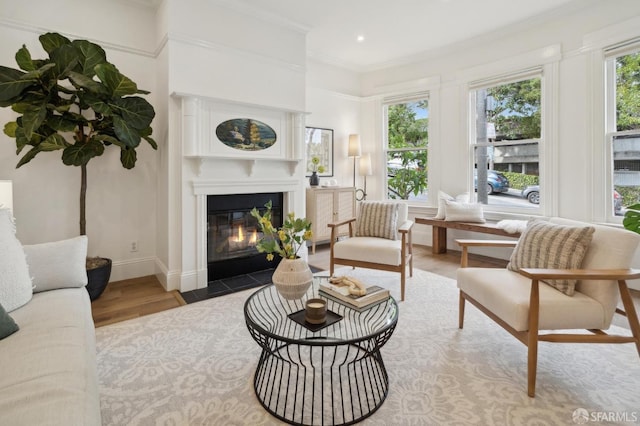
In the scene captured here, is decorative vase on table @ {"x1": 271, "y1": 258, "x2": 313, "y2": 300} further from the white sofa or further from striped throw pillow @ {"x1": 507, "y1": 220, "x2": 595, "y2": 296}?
striped throw pillow @ {"x1": 507, "y1": 220, "x2": 595, "y2": 296}

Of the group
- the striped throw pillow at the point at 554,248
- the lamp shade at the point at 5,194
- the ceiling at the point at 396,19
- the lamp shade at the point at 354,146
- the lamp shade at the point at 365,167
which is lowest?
the striped throw pillow at the point at 554,248

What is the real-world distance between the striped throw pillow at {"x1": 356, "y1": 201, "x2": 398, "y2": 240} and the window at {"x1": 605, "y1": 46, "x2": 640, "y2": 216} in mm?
2252

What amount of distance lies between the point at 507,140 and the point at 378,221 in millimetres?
2263

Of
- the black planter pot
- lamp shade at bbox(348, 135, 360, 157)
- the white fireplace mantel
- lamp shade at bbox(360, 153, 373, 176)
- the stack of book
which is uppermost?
lamp shade at bbox(348, 135, 360, 157)

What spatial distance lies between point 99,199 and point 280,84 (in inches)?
89.4

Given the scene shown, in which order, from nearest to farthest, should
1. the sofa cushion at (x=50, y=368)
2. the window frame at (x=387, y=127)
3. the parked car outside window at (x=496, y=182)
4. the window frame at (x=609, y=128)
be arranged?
the sofa cushion at (x=50, y=368) → the window frame at (x=609, y=128) → the parked car outside window at (x=496, y=182) → the window frame at (x=387, y=127)

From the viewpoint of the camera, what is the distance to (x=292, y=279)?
185 centimetres

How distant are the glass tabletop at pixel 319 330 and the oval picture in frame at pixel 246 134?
6.60ft

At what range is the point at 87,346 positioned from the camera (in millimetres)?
1364

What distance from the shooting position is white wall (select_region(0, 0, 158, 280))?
292 cm

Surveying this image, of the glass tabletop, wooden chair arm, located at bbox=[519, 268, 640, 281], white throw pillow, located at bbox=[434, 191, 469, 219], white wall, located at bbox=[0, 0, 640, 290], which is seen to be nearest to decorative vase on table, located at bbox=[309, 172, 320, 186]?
white wall, located at bbox=[0, 0, 640, 290]

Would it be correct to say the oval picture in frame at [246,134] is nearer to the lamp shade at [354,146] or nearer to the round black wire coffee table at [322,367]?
the lamp shade at [354,146]

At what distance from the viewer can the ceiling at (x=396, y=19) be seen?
11.8 ft

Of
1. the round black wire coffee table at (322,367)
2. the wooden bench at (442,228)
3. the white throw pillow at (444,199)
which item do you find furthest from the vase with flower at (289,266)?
the white throw pillow at (444,199)
